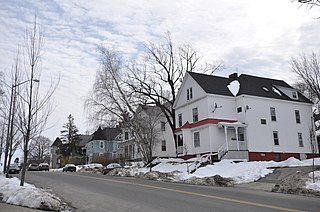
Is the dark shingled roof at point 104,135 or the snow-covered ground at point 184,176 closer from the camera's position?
the snow-covered ground at point 184,176

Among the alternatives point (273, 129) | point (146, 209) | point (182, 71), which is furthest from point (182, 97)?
point (146, 209)

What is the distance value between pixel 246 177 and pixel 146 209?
1247cm

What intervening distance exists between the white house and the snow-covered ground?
165 inches

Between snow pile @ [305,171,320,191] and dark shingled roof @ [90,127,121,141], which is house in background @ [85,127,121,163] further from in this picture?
snow pile @ [305,171,320,191]

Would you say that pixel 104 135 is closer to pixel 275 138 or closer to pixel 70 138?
pixel 70 138

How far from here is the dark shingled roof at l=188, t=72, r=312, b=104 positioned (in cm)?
3500

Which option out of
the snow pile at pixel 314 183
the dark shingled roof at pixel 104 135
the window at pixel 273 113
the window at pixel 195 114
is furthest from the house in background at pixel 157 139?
the snow pile at pixel 314 183

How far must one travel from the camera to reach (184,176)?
75.4ft

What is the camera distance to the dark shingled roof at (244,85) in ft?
115

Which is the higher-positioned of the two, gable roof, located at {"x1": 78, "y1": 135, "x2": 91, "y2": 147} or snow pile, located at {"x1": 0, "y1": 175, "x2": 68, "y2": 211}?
gable roof, located at {"x1": 78, "y1": 135, "x2": 91, "y2": 147}

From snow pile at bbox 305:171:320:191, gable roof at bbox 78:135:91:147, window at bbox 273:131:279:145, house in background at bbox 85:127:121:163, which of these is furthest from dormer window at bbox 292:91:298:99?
gable roof at bbox 78:135:91:147

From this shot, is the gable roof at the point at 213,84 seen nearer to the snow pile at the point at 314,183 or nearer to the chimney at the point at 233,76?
the chimney at the point at 233,76

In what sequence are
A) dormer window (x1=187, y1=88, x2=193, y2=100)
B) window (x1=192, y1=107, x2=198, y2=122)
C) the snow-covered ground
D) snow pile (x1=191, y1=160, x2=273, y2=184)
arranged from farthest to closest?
dormer window (x1=187, y1=88, x2=193, y2=100)
window (x1=192, y1=107, x2=198, y2=122)
snow pile (x1=191, y1=160, x2=273, y2=184)
the snow-covered ground

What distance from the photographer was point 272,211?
9211 millimetres
